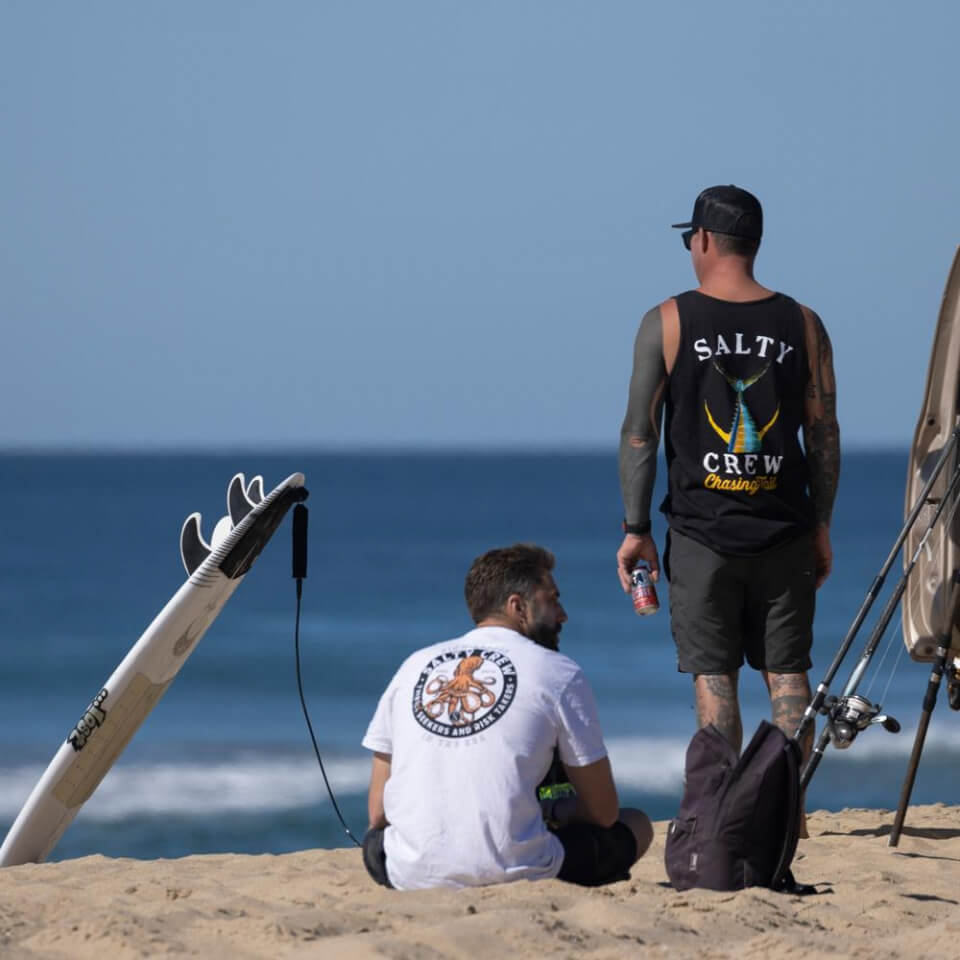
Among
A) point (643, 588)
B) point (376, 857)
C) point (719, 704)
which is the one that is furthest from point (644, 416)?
point (376, 857)

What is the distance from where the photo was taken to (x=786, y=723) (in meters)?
4.66

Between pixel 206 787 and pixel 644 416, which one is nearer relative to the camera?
pixel 644 416

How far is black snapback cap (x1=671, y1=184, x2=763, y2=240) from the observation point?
4.65m

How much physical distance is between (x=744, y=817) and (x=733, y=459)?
115cm

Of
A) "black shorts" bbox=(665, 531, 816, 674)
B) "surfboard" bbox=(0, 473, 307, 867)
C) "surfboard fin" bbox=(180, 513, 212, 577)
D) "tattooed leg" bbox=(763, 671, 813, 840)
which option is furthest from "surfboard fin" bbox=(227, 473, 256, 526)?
"tattooed leg" bbox=(763, 671, 813, 840)

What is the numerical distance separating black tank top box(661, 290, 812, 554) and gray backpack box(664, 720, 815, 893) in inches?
33.9

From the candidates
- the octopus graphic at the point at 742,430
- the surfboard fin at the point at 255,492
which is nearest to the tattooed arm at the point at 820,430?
the octopus graphic at the point at 742,430

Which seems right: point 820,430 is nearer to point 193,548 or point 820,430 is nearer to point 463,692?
point 463,692

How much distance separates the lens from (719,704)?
4.62 metres

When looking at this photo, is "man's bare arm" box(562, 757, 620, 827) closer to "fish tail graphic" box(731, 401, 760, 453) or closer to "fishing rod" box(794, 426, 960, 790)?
"fishing rod" box(794, 426, 960, 790)

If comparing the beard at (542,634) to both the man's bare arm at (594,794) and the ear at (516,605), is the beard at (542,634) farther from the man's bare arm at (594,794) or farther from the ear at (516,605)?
the man's bare arm at (594,794)

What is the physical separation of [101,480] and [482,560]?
259 ft

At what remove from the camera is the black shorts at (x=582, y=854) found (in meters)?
3.76

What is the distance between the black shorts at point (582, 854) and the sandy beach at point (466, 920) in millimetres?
70
